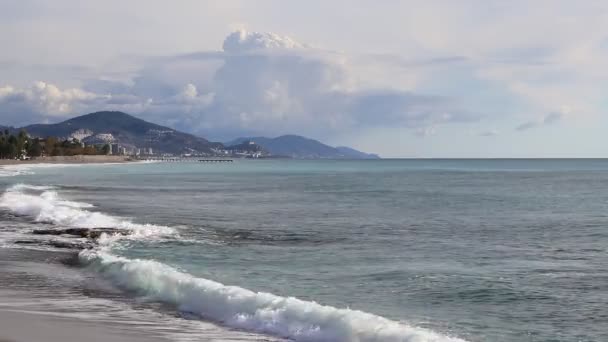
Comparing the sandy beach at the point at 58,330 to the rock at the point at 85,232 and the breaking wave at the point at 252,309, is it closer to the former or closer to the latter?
the breaking wave at the point at 252,309

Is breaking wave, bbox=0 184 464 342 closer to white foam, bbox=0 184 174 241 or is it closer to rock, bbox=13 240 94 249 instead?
rock, bbox=13 240 94 249

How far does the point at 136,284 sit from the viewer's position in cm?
1972

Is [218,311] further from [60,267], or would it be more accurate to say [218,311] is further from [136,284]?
[60,267]

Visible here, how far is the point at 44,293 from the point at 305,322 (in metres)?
7.57

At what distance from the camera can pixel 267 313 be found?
15555 millimetres

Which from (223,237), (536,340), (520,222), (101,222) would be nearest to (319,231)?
(223,237)

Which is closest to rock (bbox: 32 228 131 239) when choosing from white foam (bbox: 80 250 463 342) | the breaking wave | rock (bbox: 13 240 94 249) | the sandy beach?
rock (bbox: 13 240 94 249)

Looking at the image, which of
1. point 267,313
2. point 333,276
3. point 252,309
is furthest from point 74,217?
point 267,313

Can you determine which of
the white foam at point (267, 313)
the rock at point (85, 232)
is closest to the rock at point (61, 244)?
the rock at point (85, 232)

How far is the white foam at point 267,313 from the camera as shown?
14.0 m

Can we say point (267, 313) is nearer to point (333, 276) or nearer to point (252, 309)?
point (252, 309)

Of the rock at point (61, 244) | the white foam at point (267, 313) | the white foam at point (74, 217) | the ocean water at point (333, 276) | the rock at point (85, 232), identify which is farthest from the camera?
the white foam at point (74, 217)

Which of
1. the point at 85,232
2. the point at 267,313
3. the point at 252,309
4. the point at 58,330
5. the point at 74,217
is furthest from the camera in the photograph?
the point at 74,217

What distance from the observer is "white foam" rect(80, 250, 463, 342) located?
13953mm
